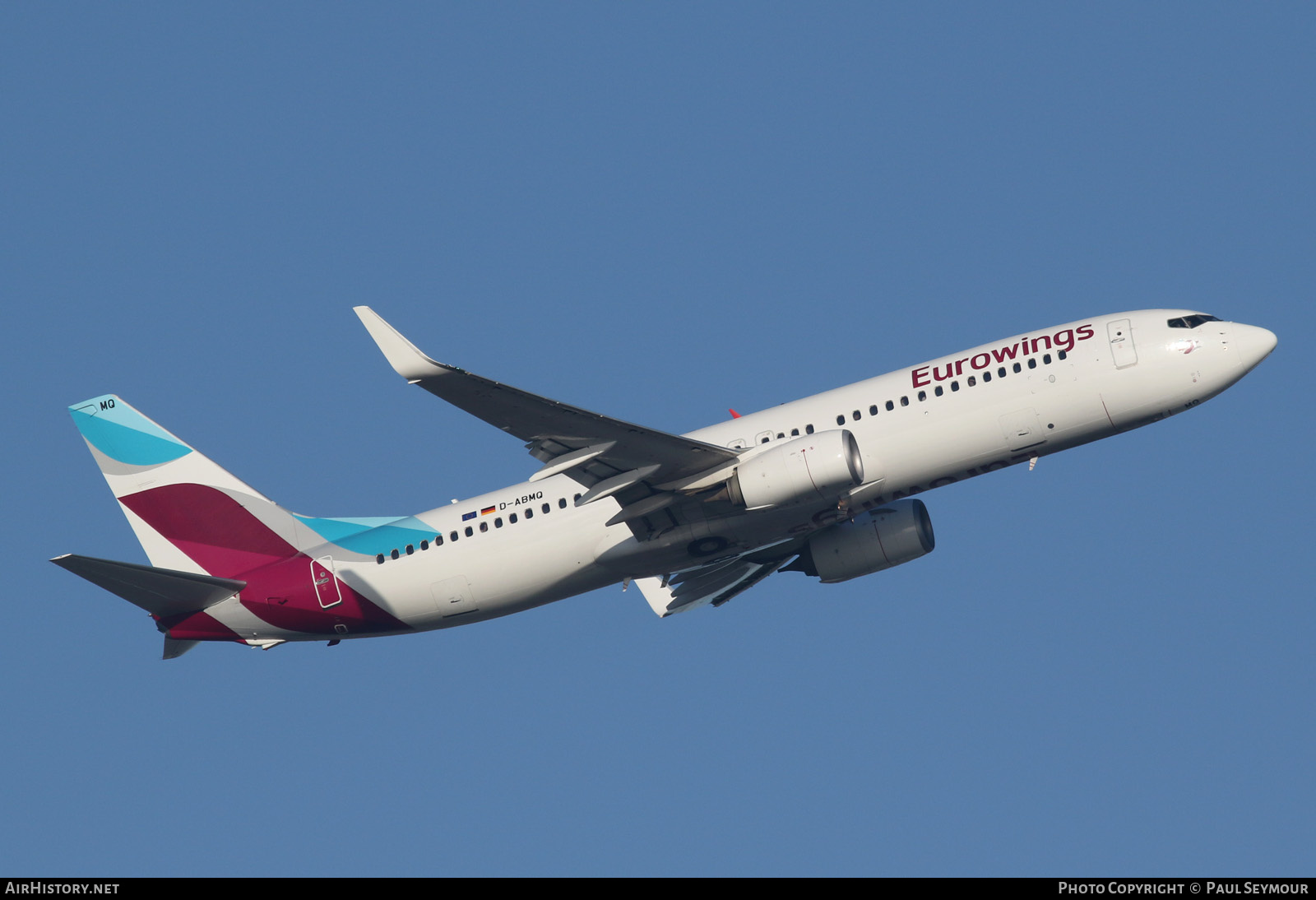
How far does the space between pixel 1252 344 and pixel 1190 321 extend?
1.70 metres

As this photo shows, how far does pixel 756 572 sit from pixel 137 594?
18.4 m

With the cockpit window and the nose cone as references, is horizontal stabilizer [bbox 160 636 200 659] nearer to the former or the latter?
the cockpit window

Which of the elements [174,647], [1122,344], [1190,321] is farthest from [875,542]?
[174,647]

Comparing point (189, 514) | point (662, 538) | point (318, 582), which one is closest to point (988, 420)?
point (662, 538)

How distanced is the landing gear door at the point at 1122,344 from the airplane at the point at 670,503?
0.08m

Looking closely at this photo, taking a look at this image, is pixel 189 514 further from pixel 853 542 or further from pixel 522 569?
pixel 853 542

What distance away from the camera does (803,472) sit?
36969mm

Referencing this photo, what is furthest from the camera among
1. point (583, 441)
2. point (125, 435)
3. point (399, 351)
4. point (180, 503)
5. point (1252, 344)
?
point (125, 435)

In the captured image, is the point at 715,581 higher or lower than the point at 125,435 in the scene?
lower

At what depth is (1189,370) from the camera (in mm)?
38250

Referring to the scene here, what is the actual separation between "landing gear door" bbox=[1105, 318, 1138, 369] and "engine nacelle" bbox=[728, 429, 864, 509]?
7607 mm

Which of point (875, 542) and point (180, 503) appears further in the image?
point (180, 503)

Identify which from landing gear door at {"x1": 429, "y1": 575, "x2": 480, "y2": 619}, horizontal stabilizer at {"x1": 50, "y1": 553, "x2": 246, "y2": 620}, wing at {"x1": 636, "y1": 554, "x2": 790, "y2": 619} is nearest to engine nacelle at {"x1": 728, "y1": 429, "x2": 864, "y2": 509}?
wing at {"x1": 636, "y1": 554, "x2": 790, "y2": 619}

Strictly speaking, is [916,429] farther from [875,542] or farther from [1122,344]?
[1122,344]
